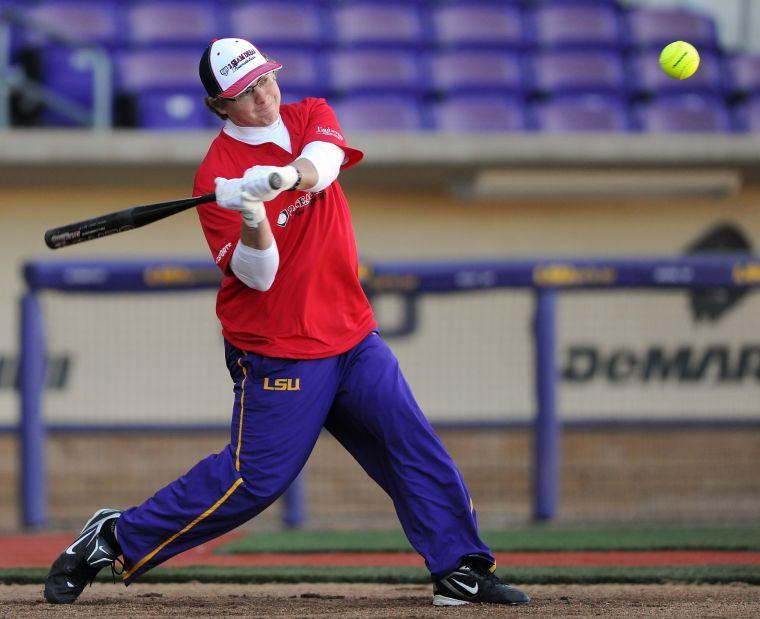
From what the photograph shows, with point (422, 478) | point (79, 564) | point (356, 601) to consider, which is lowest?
point (356, 601)

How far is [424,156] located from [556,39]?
2455mm

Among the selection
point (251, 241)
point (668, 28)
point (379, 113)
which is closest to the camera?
point (251, 241)

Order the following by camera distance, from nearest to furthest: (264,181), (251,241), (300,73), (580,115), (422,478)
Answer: (264,181)
(251,241)
(422,478)
(300,73)
(580,115)

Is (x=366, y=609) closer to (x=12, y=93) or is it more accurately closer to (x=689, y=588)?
(x=689, y=588)

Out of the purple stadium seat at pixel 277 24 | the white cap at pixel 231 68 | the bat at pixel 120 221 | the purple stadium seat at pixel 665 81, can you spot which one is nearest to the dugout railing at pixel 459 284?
the purple stadium seat at pixel 665 81

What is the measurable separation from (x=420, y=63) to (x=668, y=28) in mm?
2277

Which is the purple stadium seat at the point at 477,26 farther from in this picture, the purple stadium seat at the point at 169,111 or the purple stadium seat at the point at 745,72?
the purple stadium seat at the point at 169,111

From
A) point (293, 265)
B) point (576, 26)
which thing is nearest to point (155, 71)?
point (576, 26)

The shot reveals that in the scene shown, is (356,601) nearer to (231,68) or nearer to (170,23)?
(231,68)

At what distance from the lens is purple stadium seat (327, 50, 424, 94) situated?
31.9ft

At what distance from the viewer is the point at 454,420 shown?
8.16 meters

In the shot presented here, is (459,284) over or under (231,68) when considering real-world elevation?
under

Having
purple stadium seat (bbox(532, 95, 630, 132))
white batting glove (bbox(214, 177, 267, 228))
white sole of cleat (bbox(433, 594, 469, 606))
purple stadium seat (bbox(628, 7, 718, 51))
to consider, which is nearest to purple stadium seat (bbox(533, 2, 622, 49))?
purple stadium seat (bbox(628, 7, 718, 51))

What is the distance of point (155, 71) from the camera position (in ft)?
31.2
